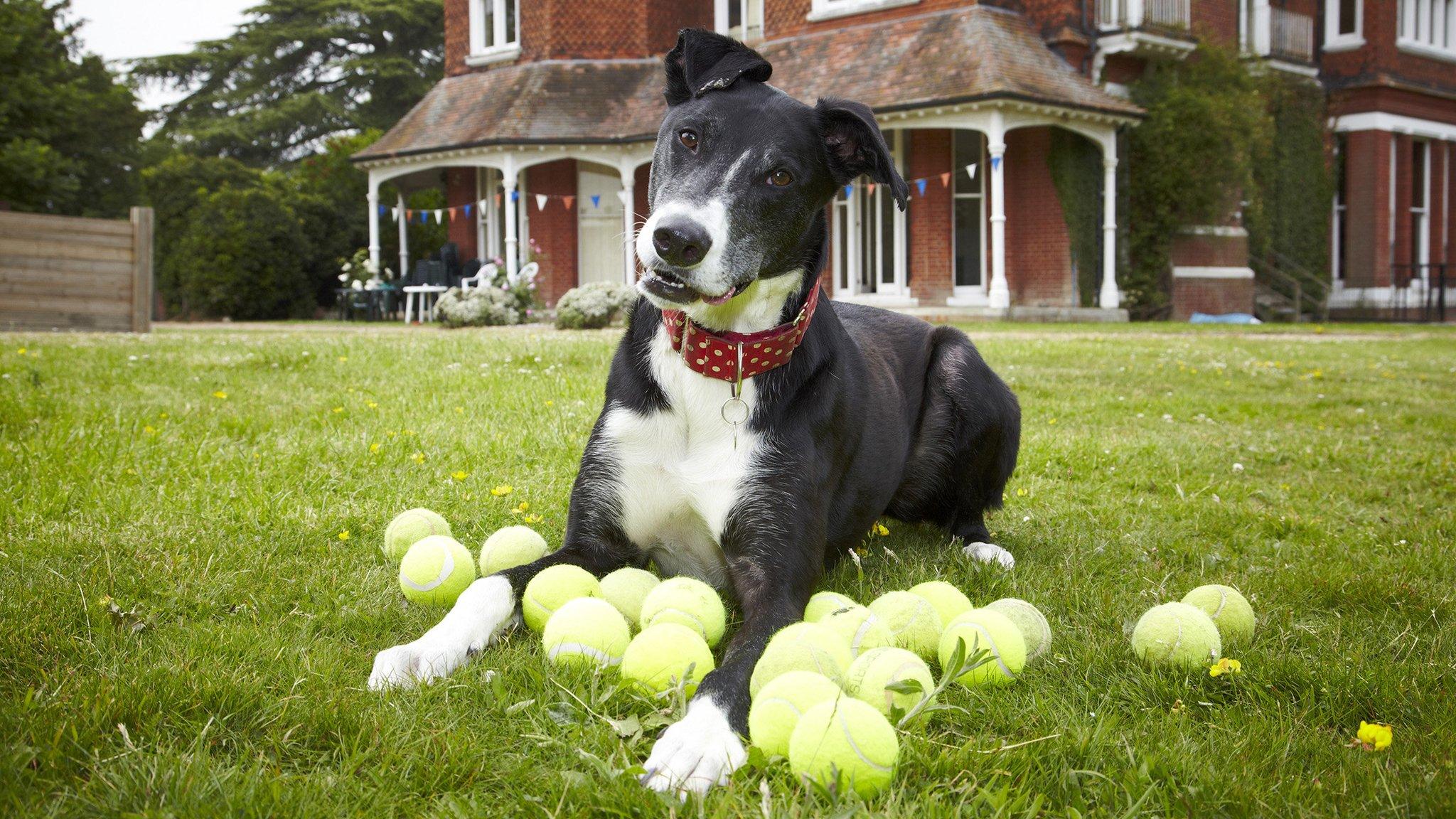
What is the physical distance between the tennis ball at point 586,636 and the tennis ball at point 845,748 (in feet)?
2.12

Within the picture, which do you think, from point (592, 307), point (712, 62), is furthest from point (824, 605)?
point (592, 307)

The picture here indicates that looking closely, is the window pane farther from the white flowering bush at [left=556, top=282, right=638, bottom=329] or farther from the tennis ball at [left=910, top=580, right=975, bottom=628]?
the tennis ball at [left=910, top=580, right=975, bottom=628]

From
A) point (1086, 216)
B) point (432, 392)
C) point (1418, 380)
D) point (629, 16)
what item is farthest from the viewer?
point (629, 16)

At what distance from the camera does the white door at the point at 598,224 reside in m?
24.8

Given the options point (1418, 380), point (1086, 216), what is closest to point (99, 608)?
point (1418, 380)

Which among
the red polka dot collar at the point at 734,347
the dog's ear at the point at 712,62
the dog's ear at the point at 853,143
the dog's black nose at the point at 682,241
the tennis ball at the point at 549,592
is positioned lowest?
the tennis ball at the point at 549,592

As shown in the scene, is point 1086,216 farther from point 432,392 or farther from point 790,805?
point 790,805

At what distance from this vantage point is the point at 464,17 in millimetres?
25781

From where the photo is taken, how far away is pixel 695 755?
207 cm

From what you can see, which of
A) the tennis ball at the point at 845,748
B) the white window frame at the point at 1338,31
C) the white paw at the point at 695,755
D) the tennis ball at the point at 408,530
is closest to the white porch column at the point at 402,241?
the white window frame at the point at 1338,31

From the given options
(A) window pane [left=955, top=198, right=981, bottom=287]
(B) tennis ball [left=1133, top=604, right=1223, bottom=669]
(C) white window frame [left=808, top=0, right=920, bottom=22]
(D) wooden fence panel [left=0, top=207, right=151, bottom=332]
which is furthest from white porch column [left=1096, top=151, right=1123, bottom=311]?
(B) tennis ball [left=1133, top=604, right=1223, bottom=669]

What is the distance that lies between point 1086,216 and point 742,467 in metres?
18.9

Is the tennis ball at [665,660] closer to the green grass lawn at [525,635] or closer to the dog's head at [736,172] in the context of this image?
the green grass lawn at [525,635]

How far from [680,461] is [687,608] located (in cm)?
61
